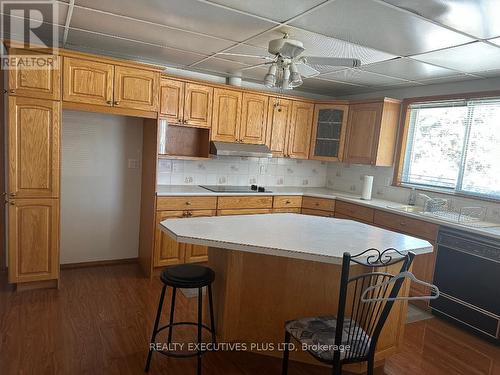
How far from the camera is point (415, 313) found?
11.0ft

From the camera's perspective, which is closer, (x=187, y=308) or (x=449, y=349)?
(x=449, y=349)

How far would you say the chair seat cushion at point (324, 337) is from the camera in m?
1.71

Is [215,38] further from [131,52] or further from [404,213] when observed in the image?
[404,213]

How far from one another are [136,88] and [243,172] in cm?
190

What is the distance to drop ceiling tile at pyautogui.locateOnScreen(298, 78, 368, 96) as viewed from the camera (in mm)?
4449

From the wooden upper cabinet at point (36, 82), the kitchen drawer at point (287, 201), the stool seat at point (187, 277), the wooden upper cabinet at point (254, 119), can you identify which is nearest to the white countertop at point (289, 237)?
the stool seat at point (187, 277)

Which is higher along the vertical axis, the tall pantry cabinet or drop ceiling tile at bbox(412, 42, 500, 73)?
drop ceiling tile at bbox(412, 42, 500, 73)

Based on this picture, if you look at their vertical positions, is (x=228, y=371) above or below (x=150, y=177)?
below

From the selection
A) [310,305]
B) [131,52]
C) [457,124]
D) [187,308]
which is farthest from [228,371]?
[457,124]

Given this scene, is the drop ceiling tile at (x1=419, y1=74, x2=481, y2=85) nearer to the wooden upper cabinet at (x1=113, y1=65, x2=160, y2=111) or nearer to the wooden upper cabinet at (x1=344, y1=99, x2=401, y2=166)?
the wooden upper cabinet at (x1=344, y1=99, x2=401, y2=166)

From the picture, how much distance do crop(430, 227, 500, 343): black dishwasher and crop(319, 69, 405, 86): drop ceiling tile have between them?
1.82 meters

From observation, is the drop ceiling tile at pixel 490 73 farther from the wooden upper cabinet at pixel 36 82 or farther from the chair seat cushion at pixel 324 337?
the wooden upper cabinet at pixel 36 82

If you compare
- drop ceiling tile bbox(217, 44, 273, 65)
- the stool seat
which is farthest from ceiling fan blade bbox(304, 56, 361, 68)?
the stool seat

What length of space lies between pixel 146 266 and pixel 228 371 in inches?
72.9
